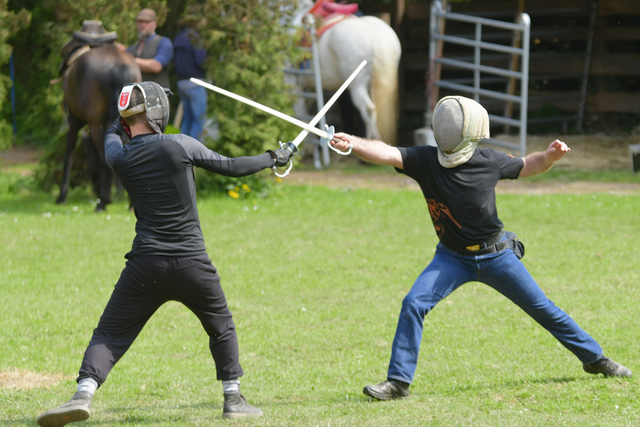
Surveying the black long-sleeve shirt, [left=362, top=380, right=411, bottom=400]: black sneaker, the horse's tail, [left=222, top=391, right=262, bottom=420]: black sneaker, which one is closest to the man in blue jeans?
[left=362, top=380, right=411, bottom=400]: black sneaker

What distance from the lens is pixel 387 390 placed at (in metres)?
4.13

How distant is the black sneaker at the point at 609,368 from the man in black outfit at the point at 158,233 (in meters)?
1.98

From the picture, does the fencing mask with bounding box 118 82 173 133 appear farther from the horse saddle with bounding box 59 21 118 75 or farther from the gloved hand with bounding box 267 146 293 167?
the horse saddle with bounding box 59 21 118 75

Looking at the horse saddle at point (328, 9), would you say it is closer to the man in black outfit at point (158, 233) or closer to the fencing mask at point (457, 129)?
the fencing mask at point (457, 129)

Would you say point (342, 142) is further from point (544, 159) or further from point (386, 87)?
point (386, 87)

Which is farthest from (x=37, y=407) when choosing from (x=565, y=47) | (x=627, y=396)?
(x=565, y=47)

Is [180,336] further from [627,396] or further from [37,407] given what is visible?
[627,396]

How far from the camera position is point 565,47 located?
17406 millimetres

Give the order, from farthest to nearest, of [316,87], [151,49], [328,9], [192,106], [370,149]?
[316,87]
[328,9]
[192,106]
[151,49]
[370,149]

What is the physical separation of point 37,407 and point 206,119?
24.0ft

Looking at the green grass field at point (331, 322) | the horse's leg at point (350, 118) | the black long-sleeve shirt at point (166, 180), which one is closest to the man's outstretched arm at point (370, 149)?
the black long-sleeve shirt at point (166, 180)

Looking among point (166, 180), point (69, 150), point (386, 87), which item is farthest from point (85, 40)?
point (166, 180)

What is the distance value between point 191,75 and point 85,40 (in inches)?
78.5

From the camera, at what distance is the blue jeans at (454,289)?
162 inches
